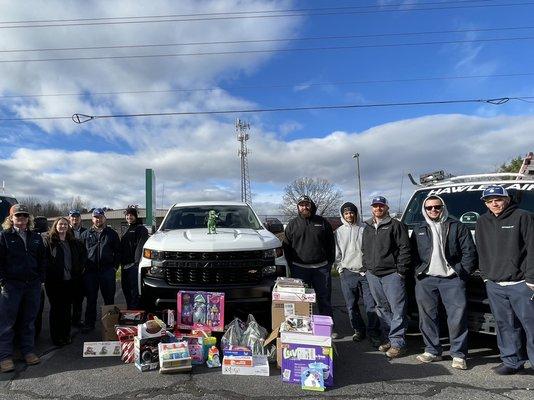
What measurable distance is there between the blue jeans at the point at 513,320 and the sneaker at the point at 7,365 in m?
4.84

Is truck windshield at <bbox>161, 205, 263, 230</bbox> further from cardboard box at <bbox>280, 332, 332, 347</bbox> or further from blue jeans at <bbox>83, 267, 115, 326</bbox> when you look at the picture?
cardboard box at <bbox>280, 332, 332, 347</bbox>

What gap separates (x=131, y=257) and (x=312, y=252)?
2.67m

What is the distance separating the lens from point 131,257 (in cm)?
659

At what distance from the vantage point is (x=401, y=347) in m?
5.00

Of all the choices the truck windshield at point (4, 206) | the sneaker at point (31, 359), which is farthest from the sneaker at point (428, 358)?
the truck windshield at point (4, 206)

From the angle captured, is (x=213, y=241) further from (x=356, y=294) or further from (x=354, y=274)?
(x=356, y=294)

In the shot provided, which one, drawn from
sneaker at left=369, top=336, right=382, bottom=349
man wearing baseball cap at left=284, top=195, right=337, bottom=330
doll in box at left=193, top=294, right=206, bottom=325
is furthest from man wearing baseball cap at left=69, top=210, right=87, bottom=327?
sneaker at left=369, top=336, right=382, bottom=349

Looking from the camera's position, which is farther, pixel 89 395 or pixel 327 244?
pixel 327 244

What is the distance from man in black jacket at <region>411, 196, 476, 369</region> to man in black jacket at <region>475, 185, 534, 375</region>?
7.1 inches

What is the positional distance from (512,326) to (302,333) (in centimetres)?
203

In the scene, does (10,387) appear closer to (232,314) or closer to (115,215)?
(232,314)

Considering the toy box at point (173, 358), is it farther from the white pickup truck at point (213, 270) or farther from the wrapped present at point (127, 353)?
the white pickup truck at point (213, 270)

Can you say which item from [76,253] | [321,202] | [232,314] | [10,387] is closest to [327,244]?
[232,314]

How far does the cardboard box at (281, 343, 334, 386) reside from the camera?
13.7 feet
